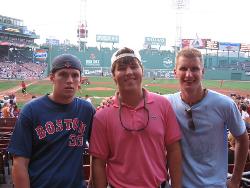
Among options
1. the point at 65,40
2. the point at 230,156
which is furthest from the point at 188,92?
the point at 65,40

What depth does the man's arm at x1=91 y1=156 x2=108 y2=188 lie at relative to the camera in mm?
2674

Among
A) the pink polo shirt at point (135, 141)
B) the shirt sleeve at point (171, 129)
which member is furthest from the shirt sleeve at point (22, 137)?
the shirt sleeve at point (171, 129)

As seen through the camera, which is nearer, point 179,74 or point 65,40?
point 179,74

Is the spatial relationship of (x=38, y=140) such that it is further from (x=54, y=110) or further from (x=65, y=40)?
(x=65, y=40)

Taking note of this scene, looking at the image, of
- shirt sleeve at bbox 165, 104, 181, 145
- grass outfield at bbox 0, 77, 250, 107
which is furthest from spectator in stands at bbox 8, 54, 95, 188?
grass outfield at bbox 0, 77, 250, 107

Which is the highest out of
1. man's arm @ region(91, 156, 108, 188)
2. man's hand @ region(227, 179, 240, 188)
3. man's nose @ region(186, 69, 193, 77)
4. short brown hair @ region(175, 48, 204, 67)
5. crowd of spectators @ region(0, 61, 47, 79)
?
short brown hair @ region(175, 48, 204, 67)

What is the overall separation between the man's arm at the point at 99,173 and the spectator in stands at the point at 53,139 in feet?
0.50

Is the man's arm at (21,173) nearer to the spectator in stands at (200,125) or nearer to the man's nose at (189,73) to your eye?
the spectator in stands at (200,125)

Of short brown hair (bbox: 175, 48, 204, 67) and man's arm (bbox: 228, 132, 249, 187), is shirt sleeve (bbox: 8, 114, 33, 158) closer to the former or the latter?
short brown hair (bbox: 175, 48, 204, 67)

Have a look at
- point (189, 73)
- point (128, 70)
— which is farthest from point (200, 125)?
point (128, 70)

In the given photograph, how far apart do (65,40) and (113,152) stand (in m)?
102

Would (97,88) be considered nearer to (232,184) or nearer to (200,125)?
(232,184)

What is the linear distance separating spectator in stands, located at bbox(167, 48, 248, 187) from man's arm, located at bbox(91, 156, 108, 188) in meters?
0.67

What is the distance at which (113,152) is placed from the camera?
104 inches
